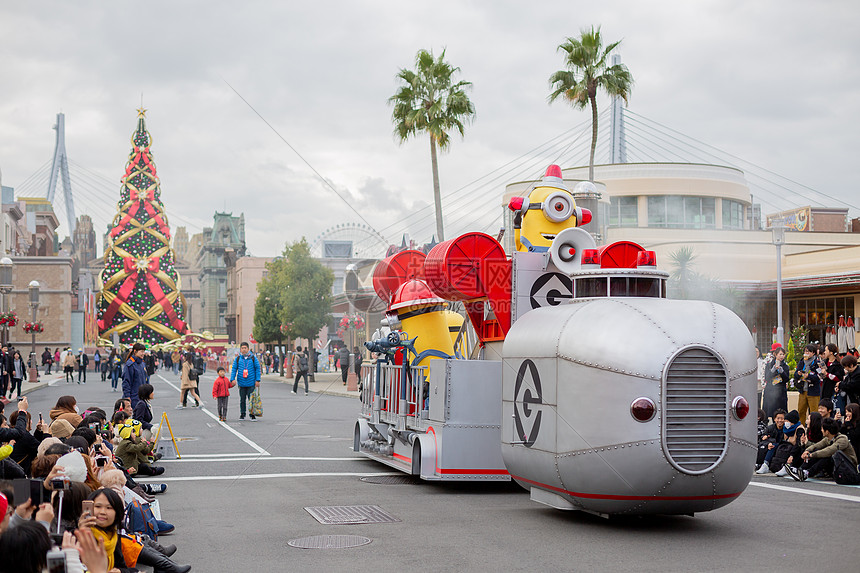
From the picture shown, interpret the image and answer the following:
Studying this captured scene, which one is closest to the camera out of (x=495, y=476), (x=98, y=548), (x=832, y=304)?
(x=98, y=548)

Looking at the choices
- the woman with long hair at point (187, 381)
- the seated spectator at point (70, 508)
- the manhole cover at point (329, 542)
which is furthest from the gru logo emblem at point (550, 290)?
the woman with long hair at point (187, 381)

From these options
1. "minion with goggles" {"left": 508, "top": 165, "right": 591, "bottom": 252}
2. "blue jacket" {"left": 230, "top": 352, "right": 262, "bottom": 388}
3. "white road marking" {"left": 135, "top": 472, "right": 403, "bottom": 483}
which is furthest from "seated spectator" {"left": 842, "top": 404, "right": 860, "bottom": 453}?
"blue jacket" {"left": 230, "top": 352, "right": 262, "bottom": 388}

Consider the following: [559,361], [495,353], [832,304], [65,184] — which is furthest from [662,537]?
[65,184]

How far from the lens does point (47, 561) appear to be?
15.4 feet

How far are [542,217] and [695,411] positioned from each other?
16.6 ft

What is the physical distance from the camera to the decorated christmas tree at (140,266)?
8331cm

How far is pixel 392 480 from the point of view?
13.7 metres

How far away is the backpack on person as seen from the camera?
8.25 meters

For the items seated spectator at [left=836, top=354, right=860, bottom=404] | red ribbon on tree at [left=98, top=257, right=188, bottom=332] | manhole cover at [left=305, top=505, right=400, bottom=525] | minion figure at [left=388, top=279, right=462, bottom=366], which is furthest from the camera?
red ribbon on tree at [left=98, top=257, right=188, bottom=332]

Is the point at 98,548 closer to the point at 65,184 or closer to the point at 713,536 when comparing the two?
the point at 713,536

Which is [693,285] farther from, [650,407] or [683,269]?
[650,407]

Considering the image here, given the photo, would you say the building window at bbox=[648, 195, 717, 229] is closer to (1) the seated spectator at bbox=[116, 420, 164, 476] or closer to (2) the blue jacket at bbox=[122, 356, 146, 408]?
(2) the blue jacket at bbox=[122, 356, 146, 408]

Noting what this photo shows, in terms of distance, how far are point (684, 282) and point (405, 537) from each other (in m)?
33.5

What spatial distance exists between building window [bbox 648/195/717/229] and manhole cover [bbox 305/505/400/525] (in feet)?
156
